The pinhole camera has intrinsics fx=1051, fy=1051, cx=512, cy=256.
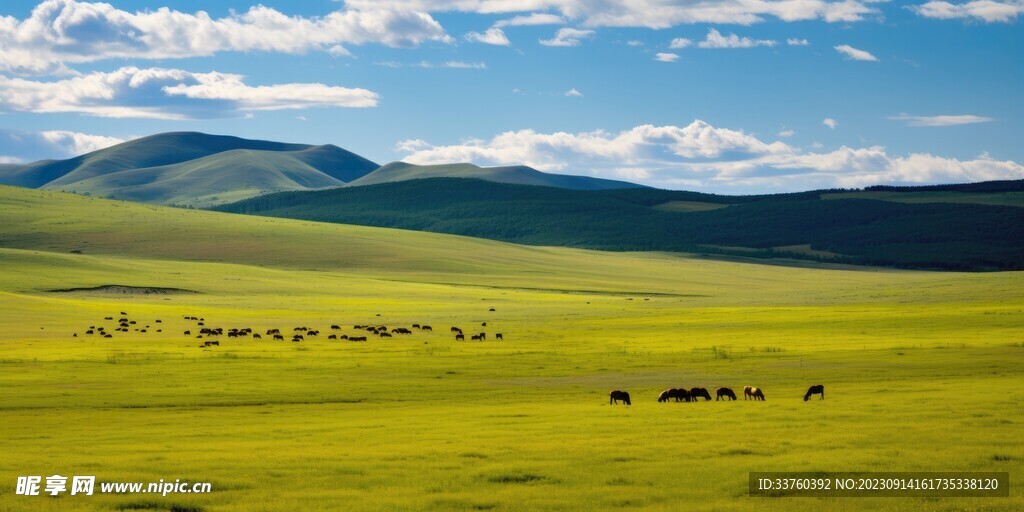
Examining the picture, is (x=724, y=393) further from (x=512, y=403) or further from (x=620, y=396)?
(x=512, y=403)

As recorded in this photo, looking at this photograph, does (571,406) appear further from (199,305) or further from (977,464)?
(199,305)

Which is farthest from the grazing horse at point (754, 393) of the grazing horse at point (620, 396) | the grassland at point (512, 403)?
the grazing horse at point (620, 396)

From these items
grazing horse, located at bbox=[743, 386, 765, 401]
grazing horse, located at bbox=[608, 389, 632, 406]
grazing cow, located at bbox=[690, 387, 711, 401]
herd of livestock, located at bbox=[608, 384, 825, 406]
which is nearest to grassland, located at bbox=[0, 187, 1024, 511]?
grazing horse, located at bbox=[608, 389, 632, 406]

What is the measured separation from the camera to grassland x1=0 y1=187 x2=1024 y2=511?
18.1 meters

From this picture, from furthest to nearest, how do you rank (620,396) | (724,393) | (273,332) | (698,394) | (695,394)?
1. (273,332)
2. (724,393)
3. (698,394)
4. (695,394)
5. (620,396)

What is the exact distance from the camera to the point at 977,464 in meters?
19.3

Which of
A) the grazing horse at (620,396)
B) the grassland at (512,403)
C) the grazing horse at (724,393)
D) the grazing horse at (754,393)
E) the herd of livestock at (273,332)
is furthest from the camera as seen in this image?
the herd of livestock at (273,332)

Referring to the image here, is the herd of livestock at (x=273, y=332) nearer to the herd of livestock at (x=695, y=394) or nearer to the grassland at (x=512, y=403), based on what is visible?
the grassland at (x=512, y=403)

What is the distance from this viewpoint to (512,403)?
3222 cm

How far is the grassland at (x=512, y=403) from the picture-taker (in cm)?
1814

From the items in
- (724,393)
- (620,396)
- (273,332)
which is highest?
(724,393)

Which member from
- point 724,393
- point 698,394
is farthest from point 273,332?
point 724,393

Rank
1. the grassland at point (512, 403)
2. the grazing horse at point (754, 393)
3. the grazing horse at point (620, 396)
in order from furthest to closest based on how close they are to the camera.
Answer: the grazing horse at point (754, 393) → the grazing horse at point (620, 396) → the grassland at point (512, 403)

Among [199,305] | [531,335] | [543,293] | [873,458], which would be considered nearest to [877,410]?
[873,458]
